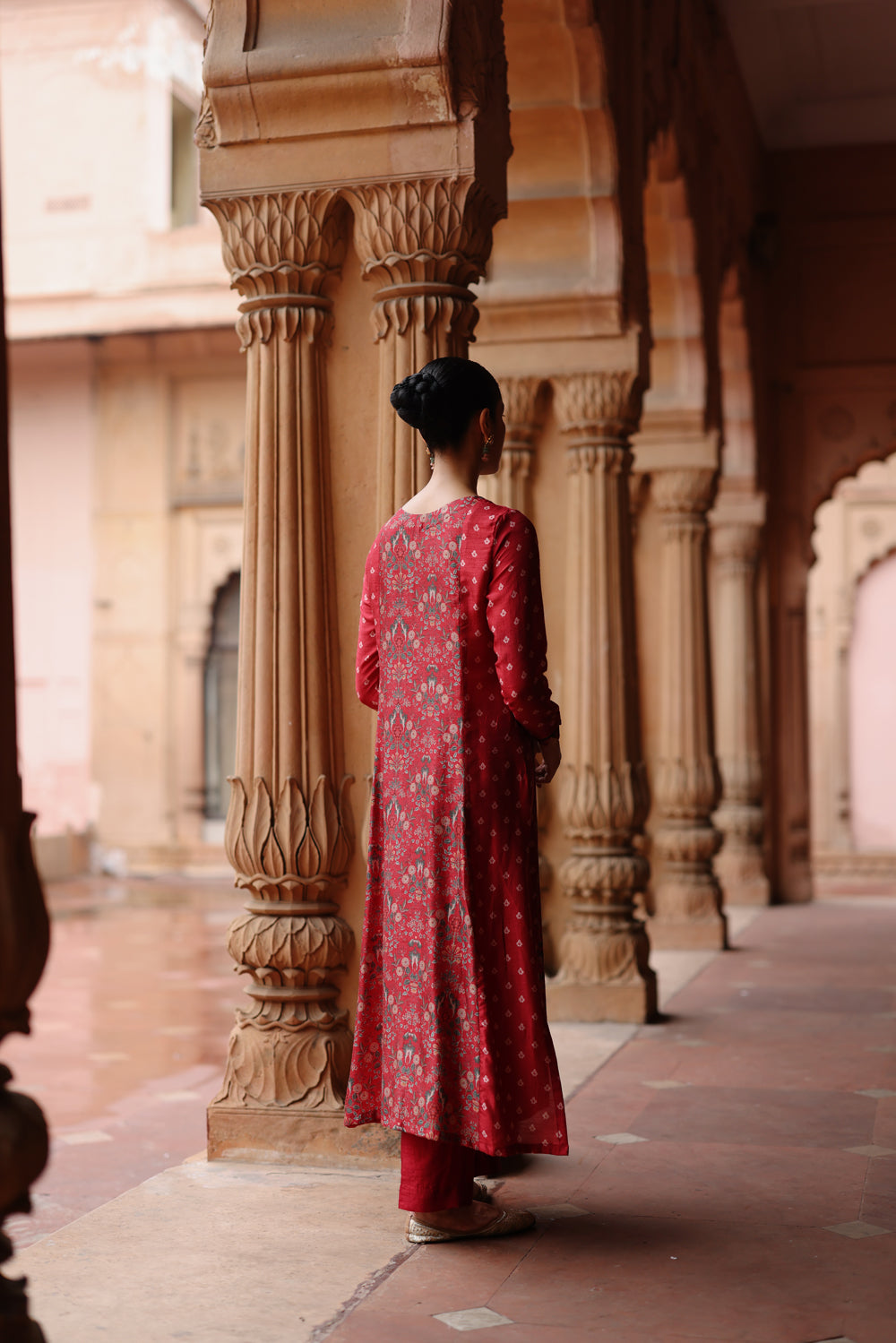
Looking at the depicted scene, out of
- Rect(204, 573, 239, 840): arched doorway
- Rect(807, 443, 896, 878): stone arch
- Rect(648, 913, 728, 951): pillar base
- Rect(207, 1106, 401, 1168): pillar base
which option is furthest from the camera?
Rect(204, 573, 239, 840): arched doorway

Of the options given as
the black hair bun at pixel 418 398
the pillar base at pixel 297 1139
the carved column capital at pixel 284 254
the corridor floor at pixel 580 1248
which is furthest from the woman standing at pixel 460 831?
the carved column capital at pixel 284 254

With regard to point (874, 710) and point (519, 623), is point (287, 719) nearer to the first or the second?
point (519, 623)

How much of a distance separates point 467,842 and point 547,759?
22 cm

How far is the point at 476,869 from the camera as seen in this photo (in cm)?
302

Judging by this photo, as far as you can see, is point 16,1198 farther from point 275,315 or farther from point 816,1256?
point 275,315

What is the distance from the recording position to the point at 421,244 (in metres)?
3.86

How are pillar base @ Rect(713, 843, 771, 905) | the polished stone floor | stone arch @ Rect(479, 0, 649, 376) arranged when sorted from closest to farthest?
the polished stone floor
stone arch @ Rect(479, 0, 649, 376)
pillar base @ Rect(713, 843, 771, 905)

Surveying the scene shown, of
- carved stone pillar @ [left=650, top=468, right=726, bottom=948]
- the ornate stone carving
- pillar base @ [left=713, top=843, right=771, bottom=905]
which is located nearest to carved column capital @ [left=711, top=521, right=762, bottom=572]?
pillar base @ [left=713, top=843, right=771, bottom=905]

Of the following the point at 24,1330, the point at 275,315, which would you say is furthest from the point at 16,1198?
the point at 275,315

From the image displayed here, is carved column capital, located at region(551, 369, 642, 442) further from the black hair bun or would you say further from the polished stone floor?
the black hair bun

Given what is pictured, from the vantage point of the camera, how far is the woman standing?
2.99 meters

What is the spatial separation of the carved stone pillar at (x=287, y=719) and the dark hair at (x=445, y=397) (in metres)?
0.87

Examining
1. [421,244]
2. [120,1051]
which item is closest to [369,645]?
[421,244]

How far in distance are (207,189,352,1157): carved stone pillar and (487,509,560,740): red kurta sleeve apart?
99 centimetres
